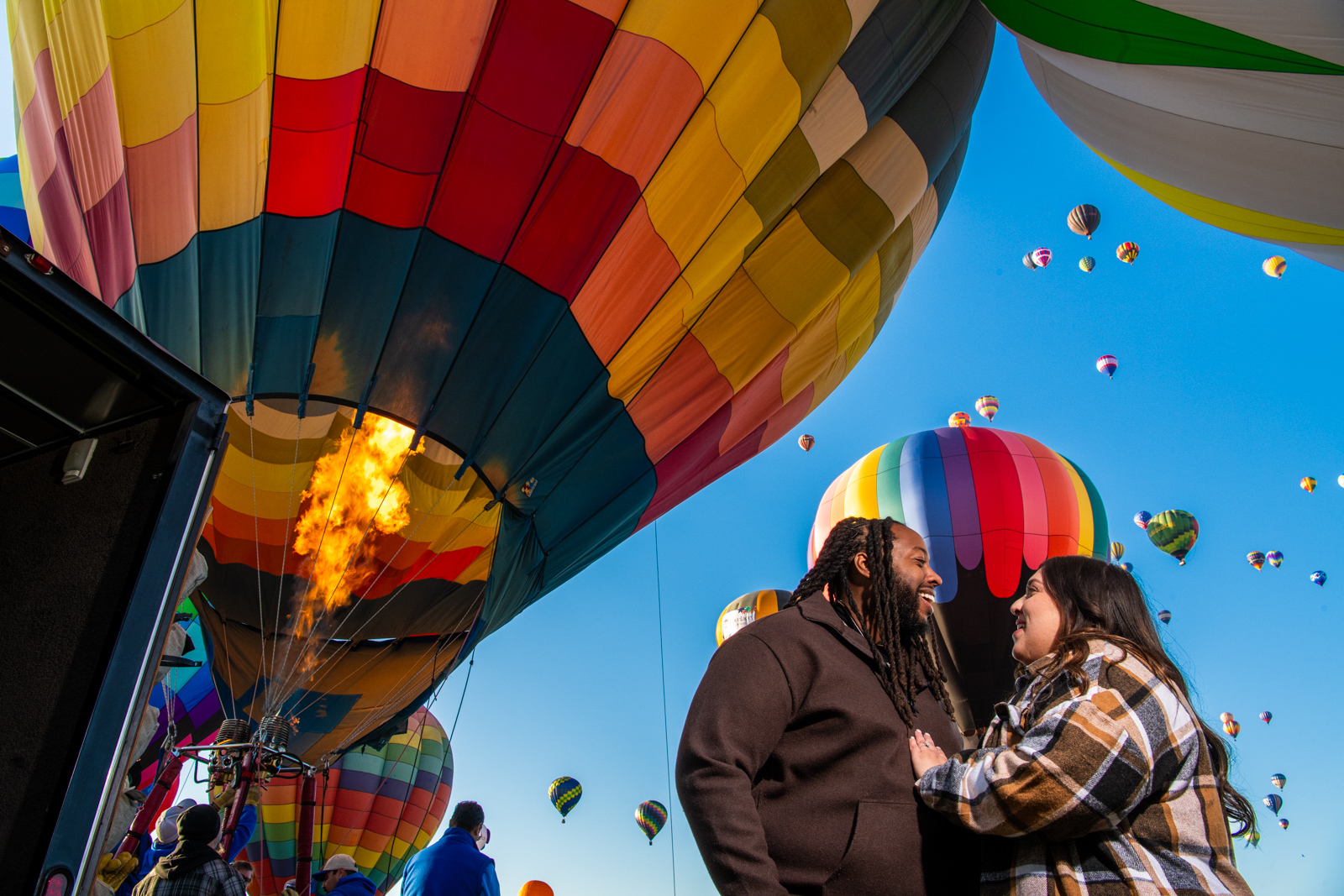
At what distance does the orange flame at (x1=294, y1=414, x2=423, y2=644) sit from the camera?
4793 millimetres

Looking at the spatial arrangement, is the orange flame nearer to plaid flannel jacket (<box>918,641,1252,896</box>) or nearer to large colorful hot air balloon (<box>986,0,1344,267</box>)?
plaid flannel jacket (<box>918,641,1252,896</box>)

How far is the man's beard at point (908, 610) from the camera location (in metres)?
1.89

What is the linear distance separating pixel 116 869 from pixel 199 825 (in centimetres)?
161

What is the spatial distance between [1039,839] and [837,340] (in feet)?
17.2

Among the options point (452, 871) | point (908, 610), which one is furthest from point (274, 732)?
point (908, 610)

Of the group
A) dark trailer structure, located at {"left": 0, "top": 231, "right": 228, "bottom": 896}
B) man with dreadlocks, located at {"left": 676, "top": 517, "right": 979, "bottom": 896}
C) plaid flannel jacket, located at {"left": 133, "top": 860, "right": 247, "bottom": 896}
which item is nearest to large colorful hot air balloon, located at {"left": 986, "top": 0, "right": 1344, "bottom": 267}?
man with dreadlocks, located at {"left": 676, "top": 517, "right": 979, "bottom": 896}

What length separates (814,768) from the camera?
1.59 m

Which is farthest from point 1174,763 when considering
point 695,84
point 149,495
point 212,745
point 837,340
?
point 837,340

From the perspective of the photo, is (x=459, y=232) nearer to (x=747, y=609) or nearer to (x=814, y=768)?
(x=814, y=768)

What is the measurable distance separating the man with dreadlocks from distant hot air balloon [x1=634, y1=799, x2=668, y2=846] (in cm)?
1421

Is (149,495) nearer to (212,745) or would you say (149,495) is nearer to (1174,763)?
(1174,763)

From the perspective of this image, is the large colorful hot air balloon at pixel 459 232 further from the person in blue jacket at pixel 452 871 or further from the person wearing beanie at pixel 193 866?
the person wearing beanie at pixel 193 866

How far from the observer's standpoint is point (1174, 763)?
55.6 inches

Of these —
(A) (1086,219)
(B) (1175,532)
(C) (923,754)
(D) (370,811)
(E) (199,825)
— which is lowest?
(C) (923,754)
